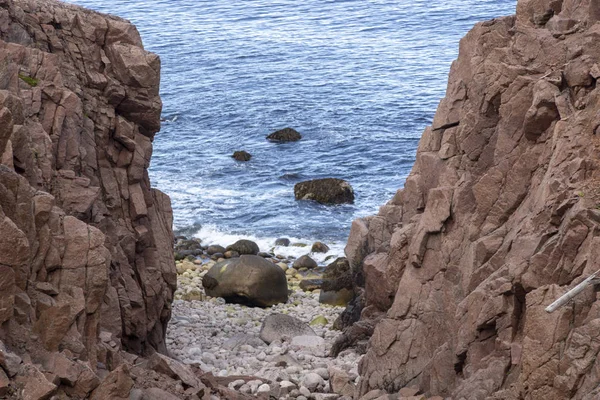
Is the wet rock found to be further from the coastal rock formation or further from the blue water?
the coastal rock formation

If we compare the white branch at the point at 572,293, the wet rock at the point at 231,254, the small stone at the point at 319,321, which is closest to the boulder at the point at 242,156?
the wet rock at the point at 231,254

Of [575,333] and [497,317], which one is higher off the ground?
[575,333]

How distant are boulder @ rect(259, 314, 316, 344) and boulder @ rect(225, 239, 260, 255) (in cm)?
1389

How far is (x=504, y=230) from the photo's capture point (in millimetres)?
23781

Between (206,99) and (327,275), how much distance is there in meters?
38.9

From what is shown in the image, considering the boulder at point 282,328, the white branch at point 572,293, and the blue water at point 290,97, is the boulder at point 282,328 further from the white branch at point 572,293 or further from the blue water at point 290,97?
the white branch at point 572,293

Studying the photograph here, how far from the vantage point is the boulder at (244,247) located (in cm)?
5203

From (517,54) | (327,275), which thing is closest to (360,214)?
(327,275)

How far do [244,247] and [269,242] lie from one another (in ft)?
7.11

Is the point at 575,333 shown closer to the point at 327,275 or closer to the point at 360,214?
the point at 327,275

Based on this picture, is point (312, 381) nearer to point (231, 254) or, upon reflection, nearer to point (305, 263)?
point (305, 263)

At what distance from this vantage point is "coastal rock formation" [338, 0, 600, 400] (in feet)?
63.0

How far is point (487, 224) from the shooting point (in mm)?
24609

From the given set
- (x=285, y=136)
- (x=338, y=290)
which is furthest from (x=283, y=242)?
(x=285, y=136)
